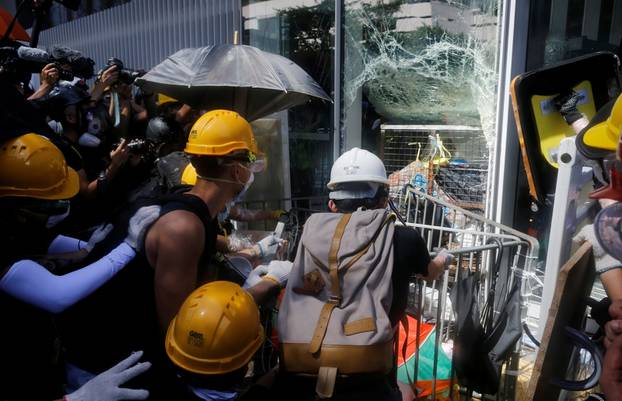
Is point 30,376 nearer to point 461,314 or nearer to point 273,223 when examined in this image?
point 461,314

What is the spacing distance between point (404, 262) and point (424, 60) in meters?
3.55

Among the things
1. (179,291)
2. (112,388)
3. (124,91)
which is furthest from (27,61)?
(112,388)

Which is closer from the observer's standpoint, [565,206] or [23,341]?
[23,341]

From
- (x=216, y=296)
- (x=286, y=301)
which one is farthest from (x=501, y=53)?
(x=216, y=296)

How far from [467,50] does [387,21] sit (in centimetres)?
111

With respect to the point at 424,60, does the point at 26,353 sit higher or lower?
lower

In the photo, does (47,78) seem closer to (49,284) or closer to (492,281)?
(49,284)

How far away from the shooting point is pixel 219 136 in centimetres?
216

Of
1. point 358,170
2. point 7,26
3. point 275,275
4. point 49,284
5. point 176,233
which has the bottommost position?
point 275,275

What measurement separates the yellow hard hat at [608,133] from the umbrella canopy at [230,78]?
282 cm

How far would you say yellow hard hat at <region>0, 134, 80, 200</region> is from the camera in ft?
5.29

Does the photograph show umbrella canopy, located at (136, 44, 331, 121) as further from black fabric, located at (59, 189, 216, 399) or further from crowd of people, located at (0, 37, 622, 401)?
black fabric, located at (59, 189, 216, 399)

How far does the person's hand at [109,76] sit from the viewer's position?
14.9 feet

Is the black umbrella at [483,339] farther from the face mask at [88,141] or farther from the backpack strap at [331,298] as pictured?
the face mask at [88,141]
